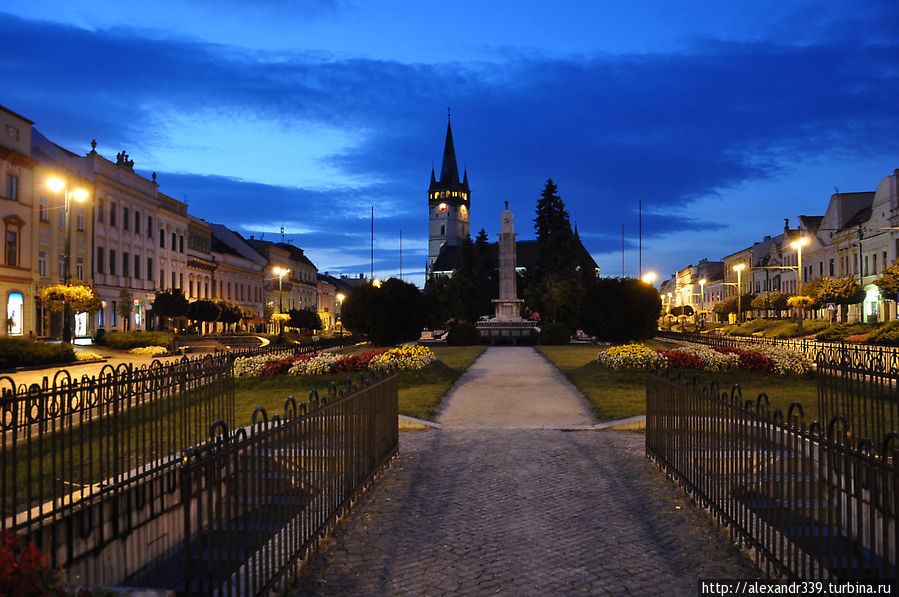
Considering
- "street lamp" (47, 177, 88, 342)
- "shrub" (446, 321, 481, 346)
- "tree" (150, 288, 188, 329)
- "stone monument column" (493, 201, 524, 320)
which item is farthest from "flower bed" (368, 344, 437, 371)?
"stone monument column" (493, 201, 524, 320)

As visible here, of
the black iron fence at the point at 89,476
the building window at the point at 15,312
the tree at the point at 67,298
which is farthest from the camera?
the building window at the point at 15,312

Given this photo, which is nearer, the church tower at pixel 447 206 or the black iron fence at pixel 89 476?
the black iron fence at pixel 89 476

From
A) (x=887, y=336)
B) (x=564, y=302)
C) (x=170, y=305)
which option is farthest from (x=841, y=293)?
(x=170, y=305)

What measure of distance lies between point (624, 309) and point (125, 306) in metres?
32.8

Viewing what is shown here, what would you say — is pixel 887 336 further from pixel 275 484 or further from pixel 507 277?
pixel 275 484

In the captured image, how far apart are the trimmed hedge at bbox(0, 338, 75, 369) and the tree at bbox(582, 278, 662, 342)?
76.3 ft

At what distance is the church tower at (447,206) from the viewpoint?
156000mm

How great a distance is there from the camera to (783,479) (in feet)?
18.3

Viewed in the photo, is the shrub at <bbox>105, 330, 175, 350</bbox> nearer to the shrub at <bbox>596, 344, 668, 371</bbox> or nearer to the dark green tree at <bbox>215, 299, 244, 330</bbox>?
the dark green tree at <bbox>215, 299, 244, 330</bbox>

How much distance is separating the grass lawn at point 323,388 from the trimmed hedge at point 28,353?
1093 centimetres

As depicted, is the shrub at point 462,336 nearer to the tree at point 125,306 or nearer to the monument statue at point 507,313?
the monument statue at point 507,313

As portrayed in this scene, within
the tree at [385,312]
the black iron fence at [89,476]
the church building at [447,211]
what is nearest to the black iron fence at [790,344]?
the tree at [385,312]

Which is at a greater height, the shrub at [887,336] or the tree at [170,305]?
the tree at [170,305]

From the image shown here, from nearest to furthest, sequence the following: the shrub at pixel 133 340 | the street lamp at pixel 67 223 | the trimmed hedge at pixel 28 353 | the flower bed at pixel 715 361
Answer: the flower bed at pixel 715 361 → the trimmed hedge at pixel 28 353 → the street lamp at pixel 67 223 → the shrub at pixel 133 340
